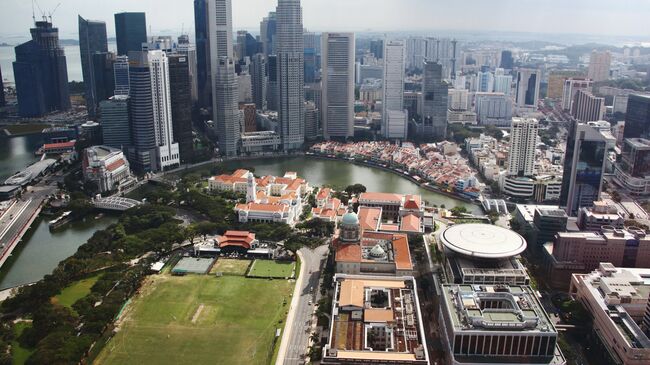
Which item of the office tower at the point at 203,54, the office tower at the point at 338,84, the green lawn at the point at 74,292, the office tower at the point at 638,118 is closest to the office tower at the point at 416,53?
the office tower at the point at 338,84

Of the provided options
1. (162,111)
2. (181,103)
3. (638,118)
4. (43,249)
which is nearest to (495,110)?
(638,118)

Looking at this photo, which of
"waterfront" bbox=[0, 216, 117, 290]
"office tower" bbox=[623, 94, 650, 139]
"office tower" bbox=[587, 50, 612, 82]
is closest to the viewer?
"waterfront" bbox=[0, 216, 117, 290]

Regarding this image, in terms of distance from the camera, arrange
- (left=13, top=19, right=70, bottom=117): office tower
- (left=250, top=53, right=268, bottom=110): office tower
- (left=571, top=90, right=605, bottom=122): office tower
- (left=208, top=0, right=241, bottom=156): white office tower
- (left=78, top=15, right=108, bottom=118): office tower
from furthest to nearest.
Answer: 1. (left=250, top=53, right=268, bottom=110): office tower
2. (left=78, top=15, right=108, bottom=118): office tower
3. (left=13, top=19, right=70, bottom=117): office tower
4. (left=571, top=90, right=605, bottom=122): office tower
5. (left=208, top=0, right=241, bottom=156): white office tower

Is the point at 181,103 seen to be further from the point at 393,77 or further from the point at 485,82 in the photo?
the point at 485,82

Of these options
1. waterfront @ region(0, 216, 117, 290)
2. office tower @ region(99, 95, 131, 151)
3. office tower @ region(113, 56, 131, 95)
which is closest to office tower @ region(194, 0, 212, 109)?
office tower @ region(113, 56, 131, 95)

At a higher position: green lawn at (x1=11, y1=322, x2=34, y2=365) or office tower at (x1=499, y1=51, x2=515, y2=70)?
office tower at (x1=499, y1=51, x2=515, y2=70)

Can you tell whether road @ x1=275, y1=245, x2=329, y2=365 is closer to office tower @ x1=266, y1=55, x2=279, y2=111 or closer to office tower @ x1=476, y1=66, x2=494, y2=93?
office tower @ x1=266, y1=55, x2=279, y2=111

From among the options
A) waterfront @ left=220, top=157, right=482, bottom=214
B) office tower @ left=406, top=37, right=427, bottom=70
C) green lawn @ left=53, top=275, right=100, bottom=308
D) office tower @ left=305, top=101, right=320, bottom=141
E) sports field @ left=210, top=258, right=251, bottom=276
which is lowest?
green lawn @ left=53, top=275, right=100, bottom=308
